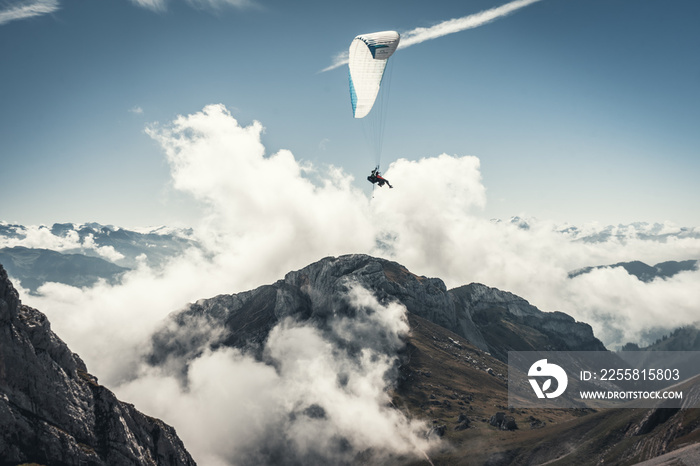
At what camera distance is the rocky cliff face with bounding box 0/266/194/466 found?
296ft

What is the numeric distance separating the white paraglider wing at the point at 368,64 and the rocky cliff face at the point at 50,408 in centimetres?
10491

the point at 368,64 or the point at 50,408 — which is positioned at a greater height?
the point at 368,64

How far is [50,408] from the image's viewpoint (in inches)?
3890

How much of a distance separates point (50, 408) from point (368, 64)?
12294 centimetres

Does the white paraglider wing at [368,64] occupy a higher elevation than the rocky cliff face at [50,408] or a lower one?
higher

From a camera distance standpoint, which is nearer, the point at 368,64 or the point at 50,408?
the point at 50,408

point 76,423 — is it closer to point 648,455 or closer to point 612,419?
point 648,455

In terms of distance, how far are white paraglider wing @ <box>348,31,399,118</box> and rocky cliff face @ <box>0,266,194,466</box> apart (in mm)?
104908

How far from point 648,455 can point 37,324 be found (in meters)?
214

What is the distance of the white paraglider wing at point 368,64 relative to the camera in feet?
334

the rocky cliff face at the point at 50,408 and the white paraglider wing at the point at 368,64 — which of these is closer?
the rocky cliff face at the point at 50,408

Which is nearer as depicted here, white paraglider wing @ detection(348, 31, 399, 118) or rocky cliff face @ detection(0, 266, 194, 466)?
rocky cliff face @ detection(0, 266, 194, 466)

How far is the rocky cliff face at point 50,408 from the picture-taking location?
90188mm

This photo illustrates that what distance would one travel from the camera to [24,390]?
95.2m
